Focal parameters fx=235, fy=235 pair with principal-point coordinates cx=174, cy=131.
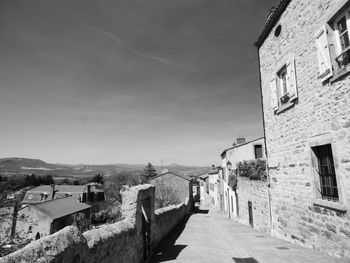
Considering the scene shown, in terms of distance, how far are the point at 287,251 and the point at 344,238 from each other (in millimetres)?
1867

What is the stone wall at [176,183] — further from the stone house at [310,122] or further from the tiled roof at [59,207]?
the stone house at [310,122]

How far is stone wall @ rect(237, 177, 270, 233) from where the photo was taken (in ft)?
36.3

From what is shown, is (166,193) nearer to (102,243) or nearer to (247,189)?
(247,189)

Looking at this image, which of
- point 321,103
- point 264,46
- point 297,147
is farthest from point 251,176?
point 321,103

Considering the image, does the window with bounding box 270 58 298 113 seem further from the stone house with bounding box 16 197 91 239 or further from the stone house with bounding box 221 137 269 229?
the stone house with bounding box 16 197 91 239

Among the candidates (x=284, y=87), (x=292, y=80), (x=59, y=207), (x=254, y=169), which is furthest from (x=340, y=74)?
(x=59, y=207)

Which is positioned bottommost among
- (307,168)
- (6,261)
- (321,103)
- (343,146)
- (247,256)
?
(247,256)

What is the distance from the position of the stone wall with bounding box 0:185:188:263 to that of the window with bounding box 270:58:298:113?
18.8ft

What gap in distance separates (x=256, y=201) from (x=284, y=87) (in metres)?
6.62

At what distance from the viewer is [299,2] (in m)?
7.61

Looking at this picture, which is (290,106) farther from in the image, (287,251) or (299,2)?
(287,251)

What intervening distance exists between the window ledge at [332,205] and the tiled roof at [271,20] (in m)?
6.78

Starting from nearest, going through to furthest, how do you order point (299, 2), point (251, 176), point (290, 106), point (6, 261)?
1. point (6, 261)
2. point (299, 2)
3. point (290, 106)
4. point (251, 176)

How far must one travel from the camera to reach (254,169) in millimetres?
13180
